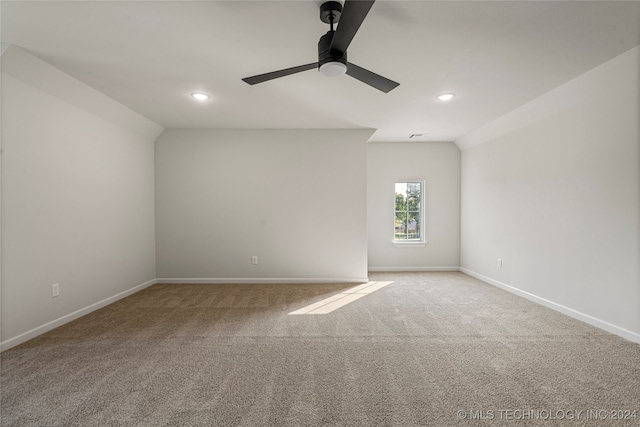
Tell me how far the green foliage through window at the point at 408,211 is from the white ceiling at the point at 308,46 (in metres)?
2.37

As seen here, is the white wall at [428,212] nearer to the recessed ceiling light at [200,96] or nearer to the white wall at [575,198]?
the white wall at [575,198]

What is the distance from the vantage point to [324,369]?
222 centimetres

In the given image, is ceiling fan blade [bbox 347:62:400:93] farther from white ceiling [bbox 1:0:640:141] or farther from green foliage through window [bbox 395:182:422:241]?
green foliage through window [bbox 395:182:422:241]

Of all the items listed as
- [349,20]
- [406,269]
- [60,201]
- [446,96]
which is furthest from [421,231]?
[60,201]

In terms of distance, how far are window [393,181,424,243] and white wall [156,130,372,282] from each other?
1.38 m

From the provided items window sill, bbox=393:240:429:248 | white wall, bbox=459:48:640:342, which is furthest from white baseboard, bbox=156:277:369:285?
white wall, bbox=459:48:640:342

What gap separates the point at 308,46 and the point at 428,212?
436 centimetres

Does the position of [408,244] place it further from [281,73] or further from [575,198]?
[281,73]

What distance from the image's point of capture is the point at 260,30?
2244mm

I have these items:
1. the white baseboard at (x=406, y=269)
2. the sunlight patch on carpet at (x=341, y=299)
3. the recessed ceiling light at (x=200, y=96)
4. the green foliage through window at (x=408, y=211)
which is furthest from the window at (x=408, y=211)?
the recessed ceiling light at (x=200, y=96)

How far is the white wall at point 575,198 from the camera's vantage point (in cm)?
273

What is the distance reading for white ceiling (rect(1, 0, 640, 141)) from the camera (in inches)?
79.8

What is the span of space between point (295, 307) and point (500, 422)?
7.90 ft

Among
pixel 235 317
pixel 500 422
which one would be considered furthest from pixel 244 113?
pixel 500 422
